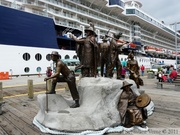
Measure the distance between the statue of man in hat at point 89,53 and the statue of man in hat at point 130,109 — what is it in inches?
54.0

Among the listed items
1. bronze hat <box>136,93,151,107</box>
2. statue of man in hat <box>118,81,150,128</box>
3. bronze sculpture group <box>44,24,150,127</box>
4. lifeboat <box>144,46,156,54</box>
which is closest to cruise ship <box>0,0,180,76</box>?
lifeboat <box>144,46,156,54</box>

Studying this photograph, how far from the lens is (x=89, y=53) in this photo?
17.4ft

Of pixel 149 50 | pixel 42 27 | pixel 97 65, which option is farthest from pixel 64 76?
pixel 149 50

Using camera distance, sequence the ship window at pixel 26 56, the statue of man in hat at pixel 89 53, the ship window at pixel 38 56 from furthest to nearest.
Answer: the ship window at pixel 38 56
the ship window at pixel 26 56
the statue of man in hat at pixel 89 53

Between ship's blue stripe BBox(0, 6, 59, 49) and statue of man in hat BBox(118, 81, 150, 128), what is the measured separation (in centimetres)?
1681

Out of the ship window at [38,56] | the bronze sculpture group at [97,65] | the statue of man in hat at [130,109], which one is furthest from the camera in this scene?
the ship window at [38,56]

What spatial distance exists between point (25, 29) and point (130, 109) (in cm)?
1877

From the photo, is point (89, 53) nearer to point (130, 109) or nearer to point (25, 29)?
point (130, 109)

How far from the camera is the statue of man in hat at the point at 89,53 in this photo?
5.29m

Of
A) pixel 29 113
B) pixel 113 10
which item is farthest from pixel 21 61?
pixel 113 10

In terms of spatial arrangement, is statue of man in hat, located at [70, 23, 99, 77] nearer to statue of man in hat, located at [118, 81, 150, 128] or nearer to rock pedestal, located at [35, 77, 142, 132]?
rock pedestal, located at [35, 77, 142, 132]

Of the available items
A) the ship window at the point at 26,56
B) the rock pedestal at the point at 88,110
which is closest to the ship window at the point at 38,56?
the ship window at the point at 26,56

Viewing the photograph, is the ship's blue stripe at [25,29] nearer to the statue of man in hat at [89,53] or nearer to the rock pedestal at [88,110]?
the statue of man in hat at [89,53]

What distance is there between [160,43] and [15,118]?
65304 millimetres
